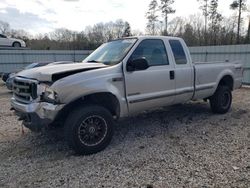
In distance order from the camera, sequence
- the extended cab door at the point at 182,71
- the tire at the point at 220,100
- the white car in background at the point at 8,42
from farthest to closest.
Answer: the white car in background at the point at 8,42, the tire at the point at 220,100, the extended cab door at the point at 182,71

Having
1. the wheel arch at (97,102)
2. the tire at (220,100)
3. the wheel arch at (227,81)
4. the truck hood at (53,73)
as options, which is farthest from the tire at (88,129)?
the wheel arch at (227,81)

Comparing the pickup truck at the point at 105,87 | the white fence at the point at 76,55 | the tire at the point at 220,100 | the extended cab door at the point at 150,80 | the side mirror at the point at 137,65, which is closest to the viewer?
the pickup truck at the point at 105,87

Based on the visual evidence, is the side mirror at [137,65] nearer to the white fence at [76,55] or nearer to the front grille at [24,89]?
the front grille at [24,89]

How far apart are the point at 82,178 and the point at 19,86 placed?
6.57 feet

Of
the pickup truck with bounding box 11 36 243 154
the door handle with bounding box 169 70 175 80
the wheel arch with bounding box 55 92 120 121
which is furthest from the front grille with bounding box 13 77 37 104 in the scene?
the door handle with bounding box 169 70 175 80

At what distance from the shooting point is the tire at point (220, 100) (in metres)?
6.73

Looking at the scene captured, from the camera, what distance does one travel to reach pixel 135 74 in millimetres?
4695

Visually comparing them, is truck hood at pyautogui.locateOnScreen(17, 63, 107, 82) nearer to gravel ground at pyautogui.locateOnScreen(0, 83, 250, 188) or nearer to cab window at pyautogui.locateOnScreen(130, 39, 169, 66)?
cab window at pyautogui.locateOnScreen(130, 39, 169, 66)

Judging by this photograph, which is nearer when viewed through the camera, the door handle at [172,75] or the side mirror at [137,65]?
the side mirror at [137,65]

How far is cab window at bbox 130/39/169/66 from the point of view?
4.96 metres

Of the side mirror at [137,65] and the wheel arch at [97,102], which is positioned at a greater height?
the side mirror at [137,65]

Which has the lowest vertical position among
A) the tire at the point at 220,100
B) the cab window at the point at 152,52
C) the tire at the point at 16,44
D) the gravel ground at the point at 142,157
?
the gravel ground at the point at 142,157

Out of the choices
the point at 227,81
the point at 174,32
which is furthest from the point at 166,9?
the point at 227,81

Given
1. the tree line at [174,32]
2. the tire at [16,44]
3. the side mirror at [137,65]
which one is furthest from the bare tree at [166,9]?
the side mirror at [137,65]
